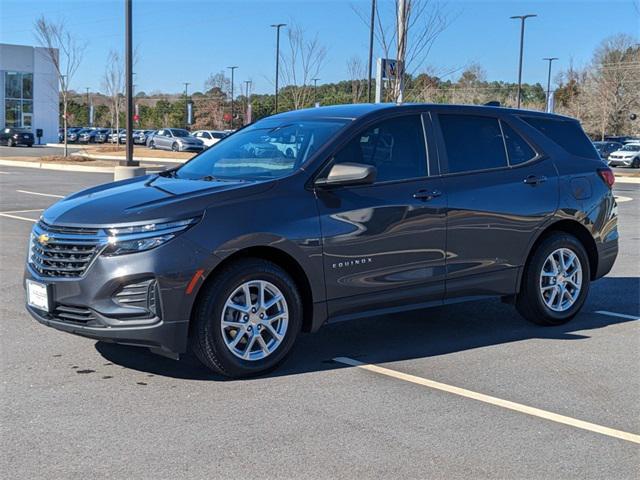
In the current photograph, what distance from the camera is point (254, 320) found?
16.7 ft

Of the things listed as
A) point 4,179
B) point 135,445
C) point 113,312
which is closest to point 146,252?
point 113,312

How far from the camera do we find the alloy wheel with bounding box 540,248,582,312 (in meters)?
6.66

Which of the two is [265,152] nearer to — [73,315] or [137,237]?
[137,237]

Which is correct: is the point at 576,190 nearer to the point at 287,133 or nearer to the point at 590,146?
the point at 590,146

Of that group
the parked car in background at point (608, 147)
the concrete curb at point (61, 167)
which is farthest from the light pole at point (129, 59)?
the parked car in background at point (608, 147)

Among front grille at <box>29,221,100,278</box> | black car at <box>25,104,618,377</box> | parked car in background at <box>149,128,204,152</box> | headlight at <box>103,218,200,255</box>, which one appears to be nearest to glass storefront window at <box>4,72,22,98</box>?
parked car in background at <box>149,128,204,152</box>

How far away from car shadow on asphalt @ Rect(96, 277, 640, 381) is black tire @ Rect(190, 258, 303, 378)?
135 millimetres

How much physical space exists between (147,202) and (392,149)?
6.33 ft

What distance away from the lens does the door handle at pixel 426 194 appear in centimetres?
579

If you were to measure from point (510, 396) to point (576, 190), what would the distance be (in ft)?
8.38

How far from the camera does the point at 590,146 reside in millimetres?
7148

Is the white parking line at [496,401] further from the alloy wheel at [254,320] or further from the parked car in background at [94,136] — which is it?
the parked car in background at [94,136]

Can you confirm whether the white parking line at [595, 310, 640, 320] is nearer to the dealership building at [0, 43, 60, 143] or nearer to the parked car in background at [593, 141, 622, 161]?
the parked car in background at [593, 141, 622, 161]

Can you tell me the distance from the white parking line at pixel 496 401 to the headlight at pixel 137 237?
1642 mm
